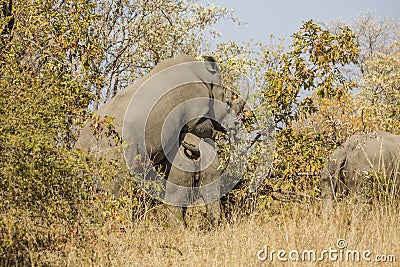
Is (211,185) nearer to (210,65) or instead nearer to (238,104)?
(238,104)

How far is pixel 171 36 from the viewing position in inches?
526

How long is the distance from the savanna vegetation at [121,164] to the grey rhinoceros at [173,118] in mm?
456

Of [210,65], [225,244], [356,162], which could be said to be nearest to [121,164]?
[225,244]

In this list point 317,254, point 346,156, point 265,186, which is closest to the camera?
point 317,254

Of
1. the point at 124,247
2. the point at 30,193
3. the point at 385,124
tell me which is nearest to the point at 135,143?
the point at 124,247

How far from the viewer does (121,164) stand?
7156mm

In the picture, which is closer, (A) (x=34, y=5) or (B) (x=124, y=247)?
(B) (x=124, y=247)

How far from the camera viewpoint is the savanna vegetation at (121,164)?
18.8 feet

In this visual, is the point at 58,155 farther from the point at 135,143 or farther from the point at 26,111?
the point at 135,143

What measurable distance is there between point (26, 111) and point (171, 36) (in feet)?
25.9

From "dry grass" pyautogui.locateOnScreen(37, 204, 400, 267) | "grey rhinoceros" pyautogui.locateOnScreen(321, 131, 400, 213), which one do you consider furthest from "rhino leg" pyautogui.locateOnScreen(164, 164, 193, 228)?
"grey rhinoceros" pyautogui.locateOnScreen(321, 131, 400, 213)

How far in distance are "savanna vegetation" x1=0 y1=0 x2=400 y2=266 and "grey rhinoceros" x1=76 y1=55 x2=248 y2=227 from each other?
46 centimetres

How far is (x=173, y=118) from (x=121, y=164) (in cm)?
168

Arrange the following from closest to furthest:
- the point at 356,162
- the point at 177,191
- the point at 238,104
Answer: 1. the point at 177,191
2. the point at 238,104
3. the point at 356,162
